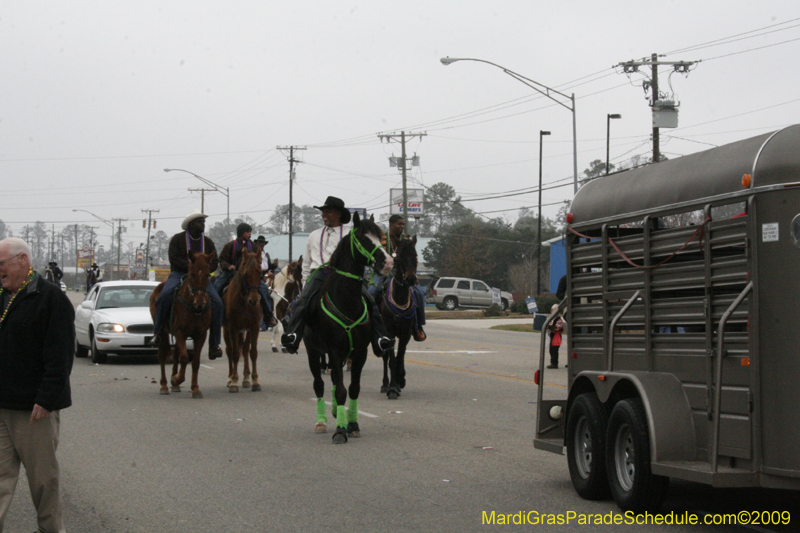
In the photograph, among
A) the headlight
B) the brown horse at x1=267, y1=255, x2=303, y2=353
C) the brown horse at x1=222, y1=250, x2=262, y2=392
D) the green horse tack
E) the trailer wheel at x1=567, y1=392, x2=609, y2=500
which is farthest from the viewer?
the brown horse at x1=267, y1=255, x2=303, y2=353

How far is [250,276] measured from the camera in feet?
46.9

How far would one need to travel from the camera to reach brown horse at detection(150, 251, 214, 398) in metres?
13.3

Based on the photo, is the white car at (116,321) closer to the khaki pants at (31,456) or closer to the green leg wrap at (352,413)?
the green leg wrap at (352,413)

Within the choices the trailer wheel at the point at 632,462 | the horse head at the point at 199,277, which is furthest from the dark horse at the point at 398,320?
the trailer wheel at the point at 632,462

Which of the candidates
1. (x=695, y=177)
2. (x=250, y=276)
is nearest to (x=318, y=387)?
(x=250, y=276)

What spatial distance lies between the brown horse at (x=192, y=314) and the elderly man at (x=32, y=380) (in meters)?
7.71

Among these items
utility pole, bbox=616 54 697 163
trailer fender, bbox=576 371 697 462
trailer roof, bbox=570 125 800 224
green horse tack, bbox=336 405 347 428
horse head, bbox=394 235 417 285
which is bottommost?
green horse tack, bbox=336 405 347 428

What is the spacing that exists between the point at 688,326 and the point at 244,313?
370 inches

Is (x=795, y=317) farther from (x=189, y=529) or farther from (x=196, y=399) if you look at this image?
(x=196, y=399)

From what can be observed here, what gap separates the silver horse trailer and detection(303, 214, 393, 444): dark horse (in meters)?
2.74

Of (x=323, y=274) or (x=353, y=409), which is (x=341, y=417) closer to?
(x=353, y=409)

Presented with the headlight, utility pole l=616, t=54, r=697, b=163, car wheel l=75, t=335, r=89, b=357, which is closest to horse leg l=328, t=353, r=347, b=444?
the headlight

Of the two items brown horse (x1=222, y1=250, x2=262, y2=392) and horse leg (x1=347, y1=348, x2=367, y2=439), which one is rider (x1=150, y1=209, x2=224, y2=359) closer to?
brown horse (x1=222, y1=250, x2=262, y2=392)

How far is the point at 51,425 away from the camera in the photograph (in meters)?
5.54
